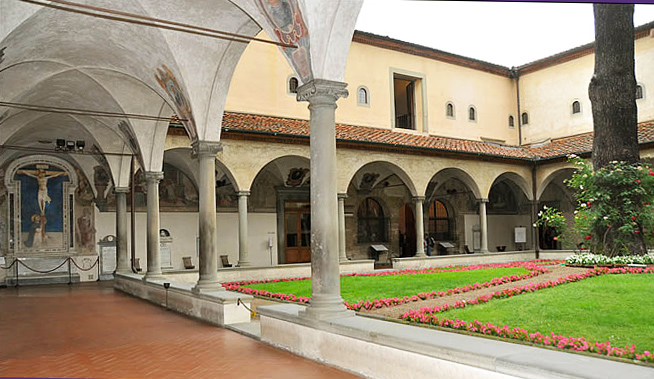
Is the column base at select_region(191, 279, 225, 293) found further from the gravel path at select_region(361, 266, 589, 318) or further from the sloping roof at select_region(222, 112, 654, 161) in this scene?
the sloping roof at select_region(222, 112, 654, 161)

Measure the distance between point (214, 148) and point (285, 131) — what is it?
7.25 metres

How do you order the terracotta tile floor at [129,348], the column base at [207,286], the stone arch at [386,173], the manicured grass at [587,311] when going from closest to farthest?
1. the terracotta tile floor at [129,348]
2. the manicured grass at [587,311]
3. the column base at [207,286]
4. the stone arch at [386,173]

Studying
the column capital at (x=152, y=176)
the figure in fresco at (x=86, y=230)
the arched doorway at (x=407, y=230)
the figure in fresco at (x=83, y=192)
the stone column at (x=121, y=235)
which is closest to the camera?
the column capital at (x=152, y=176)

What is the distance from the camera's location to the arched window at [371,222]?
22.3 metres

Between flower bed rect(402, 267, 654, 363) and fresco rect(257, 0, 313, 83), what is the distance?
3468 millimetres

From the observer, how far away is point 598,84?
12555 mm

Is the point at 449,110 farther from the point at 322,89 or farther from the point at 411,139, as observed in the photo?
the point at 322,89

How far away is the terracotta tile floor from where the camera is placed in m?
5.75

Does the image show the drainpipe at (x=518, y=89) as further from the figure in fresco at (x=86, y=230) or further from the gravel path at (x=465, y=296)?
the figure in fresco at (x=86, y=230)

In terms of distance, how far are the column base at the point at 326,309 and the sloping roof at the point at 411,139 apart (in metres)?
9.93

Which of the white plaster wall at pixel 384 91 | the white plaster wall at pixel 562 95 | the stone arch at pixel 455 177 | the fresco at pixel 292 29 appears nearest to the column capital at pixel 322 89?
the fresco at pixel 292 29

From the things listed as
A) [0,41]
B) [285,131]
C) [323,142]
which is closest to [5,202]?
[285,131]

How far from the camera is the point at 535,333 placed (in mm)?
5719

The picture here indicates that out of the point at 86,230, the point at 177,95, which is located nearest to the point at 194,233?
the point at 86,230
